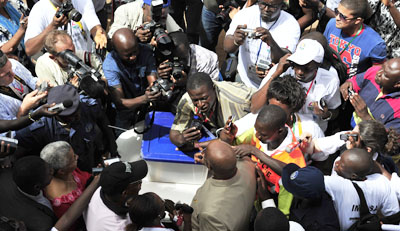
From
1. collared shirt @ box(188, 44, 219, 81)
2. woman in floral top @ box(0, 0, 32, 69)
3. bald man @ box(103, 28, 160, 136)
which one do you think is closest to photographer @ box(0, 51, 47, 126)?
woman in floral top @ box(0, 0, 32, 69)

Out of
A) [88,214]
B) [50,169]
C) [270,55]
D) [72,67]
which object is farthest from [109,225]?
[270,55]

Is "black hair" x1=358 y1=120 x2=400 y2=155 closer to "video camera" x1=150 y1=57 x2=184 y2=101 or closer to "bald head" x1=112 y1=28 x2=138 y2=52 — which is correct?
"video camera" x1=150 y1=57 x2=184 y2=101

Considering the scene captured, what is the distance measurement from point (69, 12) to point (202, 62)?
126 cm

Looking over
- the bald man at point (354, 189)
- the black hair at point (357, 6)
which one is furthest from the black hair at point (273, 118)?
the black hair at point (357, 6)

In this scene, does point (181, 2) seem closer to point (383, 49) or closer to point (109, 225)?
point (383, 49)

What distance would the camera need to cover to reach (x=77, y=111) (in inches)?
112

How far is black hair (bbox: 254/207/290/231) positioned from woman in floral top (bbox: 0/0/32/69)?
2.81m

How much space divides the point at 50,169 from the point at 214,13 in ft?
9.35

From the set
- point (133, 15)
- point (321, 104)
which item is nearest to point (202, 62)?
point (133, 15)

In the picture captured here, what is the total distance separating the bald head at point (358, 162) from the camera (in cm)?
255

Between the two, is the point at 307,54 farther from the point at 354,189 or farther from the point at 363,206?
the point at 363,206

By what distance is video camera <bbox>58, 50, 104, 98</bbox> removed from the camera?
3061 mm

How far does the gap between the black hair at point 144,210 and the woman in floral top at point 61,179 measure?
0.50 metres

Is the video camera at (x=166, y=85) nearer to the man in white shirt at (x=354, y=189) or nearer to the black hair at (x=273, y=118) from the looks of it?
the black hair at (x=273, y=118)
